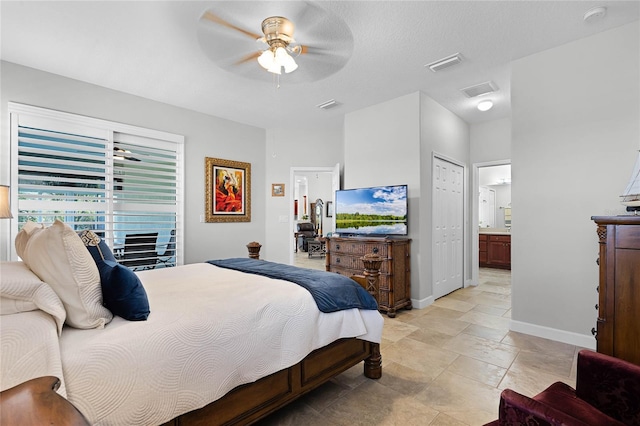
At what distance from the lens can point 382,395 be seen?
204cm

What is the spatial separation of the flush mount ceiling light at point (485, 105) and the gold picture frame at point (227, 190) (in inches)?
148

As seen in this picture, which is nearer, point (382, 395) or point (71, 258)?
point (71, 258)

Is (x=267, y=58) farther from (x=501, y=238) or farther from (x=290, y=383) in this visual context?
(x=501, y=238)

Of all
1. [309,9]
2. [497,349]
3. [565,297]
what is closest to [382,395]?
[497,349]

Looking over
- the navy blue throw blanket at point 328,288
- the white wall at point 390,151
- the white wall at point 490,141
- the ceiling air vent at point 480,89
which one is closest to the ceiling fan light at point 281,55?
the navy blue throw blanket at point 328,288

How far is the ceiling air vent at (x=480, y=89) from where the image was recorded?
12.0 feet

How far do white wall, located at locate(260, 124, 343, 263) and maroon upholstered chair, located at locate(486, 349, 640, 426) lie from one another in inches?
178

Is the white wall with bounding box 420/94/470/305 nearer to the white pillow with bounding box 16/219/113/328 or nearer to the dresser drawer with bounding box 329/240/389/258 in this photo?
the dresser drawer with bounding box 329/240/389/258

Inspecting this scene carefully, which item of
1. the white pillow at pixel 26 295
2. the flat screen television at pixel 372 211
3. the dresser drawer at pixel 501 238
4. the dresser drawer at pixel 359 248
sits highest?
the flat screen television at pixel 372 211

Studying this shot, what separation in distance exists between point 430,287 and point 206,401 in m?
3.52

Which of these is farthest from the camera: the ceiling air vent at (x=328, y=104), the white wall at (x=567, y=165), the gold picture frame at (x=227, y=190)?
the gold picture frame at (x=227, y=190)

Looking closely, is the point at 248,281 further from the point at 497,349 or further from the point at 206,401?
the point at 497,349

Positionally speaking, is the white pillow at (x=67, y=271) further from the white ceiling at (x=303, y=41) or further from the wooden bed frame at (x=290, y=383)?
the white ceiling at (x=303, y=41)

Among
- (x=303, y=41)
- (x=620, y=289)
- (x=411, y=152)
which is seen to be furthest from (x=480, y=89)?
(x=620, y=289)
